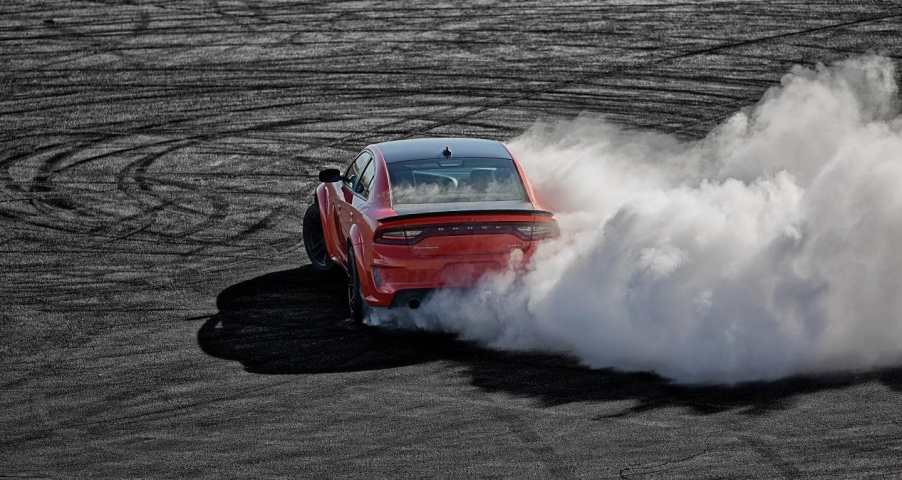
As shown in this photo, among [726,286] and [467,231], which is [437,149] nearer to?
[467,231]

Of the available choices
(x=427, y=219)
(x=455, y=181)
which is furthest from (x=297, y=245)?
(x=427, y=219)

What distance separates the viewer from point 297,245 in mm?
15852

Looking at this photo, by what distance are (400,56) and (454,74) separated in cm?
170

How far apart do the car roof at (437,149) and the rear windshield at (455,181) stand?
11 cm

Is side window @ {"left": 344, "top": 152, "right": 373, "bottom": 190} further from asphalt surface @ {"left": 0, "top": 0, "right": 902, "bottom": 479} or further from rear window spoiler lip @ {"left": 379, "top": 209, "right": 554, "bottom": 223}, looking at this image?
rear window spoiler lip @ {"left": 379, "top": 209, "right": 554, "bottom": 223}

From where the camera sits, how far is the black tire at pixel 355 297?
1206cm

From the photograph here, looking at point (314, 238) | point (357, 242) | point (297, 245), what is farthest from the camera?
point (297, 245)

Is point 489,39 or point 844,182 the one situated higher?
point 489,39

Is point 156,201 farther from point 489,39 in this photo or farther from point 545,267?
point 489,39

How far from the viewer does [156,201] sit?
58.5ft

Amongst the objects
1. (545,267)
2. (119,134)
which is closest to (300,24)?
(119,134)

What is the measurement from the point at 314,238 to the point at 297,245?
1.17 meters

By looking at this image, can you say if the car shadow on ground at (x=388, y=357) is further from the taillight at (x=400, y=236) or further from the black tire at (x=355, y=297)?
the taillight at (x=400, y=236)

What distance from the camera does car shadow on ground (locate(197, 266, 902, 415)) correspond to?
374 inches
